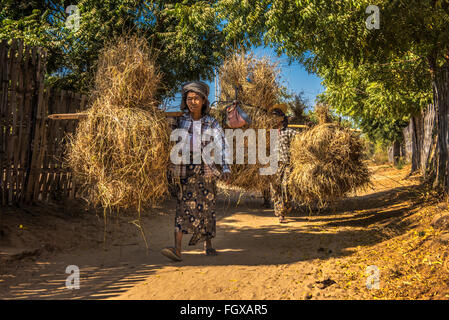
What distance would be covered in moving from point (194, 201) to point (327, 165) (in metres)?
1.97

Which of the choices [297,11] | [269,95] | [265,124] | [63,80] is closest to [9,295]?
[265,124]

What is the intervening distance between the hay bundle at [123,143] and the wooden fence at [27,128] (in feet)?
3.53

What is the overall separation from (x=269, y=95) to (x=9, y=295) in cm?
379

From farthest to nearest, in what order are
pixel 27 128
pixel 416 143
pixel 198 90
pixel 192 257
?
pixel 416 143 < pixel 27 128 < pixel 192 257 < pixel 198 90

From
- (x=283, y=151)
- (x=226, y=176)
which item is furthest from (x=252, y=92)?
(x=226, y=176)

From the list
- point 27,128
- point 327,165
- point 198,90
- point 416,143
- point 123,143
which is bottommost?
point 327,165

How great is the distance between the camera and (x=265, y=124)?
4.90m

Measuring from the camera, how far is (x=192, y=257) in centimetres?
376

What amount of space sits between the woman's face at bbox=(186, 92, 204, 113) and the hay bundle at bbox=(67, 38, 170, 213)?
0.33 meters

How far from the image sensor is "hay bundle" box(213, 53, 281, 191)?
4871mm

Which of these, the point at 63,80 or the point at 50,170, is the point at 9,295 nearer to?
the point at 50,170

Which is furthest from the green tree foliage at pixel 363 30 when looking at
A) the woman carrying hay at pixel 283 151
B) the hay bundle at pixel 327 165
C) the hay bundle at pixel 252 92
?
the hay bundle at pixel 327 165

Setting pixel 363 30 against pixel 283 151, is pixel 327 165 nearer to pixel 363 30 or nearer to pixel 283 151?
pixel 283 151

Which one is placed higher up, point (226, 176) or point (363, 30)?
point (363, 30)
